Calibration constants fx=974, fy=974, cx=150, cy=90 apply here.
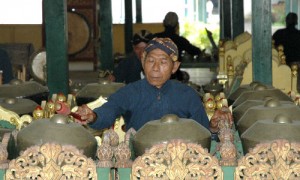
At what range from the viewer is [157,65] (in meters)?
4.96

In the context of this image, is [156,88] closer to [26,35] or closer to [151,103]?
[151,103]

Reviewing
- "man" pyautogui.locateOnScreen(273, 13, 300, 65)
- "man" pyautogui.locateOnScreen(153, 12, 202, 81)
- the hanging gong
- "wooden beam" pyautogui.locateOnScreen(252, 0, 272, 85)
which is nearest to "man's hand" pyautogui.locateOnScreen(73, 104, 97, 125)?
"wooden beam" pyautogui.locateOnScreen(252, 0, 272, 85)

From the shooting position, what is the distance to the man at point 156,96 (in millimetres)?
4969

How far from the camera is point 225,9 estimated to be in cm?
1573

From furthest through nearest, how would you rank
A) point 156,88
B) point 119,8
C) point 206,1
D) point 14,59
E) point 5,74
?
point 206,1 → point 119,8 → point 14,59 → point 5,74 → point 156,88

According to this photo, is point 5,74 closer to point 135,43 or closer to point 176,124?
point 135,43

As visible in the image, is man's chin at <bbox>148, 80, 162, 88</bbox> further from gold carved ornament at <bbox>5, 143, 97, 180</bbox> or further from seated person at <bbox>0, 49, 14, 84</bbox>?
seated person at <bbox>0, 49, 14, 84</bbox>

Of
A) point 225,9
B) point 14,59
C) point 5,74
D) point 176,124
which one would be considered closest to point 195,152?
point 176,124

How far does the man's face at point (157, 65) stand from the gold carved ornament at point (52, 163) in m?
1.01

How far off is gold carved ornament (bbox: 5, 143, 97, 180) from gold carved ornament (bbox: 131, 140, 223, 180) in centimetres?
26

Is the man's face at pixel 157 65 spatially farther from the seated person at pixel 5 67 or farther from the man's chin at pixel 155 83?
the seated person at pixel 5 67

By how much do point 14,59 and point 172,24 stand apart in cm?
448

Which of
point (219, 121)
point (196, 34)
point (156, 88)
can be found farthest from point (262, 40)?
point (196, 34)

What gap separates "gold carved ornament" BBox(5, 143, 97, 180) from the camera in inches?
160
